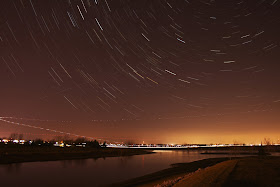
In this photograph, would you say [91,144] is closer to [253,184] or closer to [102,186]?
[102,186]

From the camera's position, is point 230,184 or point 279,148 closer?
point 230,184

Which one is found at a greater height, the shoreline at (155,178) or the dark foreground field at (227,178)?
the dark foreground field at (227,178)

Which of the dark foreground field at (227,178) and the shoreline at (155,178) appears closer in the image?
the dark foreground field at (227,178)

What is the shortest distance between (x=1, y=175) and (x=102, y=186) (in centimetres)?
1399

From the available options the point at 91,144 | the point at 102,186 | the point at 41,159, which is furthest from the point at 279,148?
the point at 102,186

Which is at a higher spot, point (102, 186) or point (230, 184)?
point (230, 184)

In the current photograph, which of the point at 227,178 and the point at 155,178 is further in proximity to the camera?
the point at 155,178

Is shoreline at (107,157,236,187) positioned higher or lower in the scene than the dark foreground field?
lower

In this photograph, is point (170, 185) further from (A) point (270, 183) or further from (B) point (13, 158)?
(B) point (13, 158)

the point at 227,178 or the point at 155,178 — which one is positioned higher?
the point at 227,178

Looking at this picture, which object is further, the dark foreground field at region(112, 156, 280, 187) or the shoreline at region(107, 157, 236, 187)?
the shoreline at region(107, 157, 236, 187)

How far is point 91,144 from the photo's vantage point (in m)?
145

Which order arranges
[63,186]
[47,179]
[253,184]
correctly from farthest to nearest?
1. [47,179]
2. [63,186]
3. [253,184]

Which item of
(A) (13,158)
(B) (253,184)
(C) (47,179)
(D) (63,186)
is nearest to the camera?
(B) (253,184)
